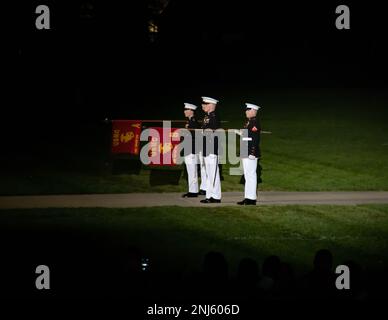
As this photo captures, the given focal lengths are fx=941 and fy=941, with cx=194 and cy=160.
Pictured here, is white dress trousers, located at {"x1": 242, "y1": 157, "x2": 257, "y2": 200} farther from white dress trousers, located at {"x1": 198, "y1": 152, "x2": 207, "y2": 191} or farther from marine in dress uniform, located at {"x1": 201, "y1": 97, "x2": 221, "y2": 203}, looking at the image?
white dress trousers, located at {"x1": 198, "y1": 152, "x2": 207, "y2": 191}

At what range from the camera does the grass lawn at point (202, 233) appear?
14.8 m

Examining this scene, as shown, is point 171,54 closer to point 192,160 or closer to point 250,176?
point 192,160

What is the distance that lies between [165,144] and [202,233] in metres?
6.19

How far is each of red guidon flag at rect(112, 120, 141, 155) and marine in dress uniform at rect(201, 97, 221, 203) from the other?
427 centimetres

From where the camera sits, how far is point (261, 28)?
49.2 m

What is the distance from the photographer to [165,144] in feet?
73.7

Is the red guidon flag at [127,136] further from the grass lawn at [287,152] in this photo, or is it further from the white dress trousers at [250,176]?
the white dress trousers at [250,176]

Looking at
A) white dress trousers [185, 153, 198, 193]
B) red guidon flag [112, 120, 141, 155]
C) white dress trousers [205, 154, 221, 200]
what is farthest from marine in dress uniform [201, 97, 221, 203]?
red guidon flag [112, 120, 141, 155]

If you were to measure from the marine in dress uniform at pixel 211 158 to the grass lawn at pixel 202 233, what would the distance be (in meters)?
0.78

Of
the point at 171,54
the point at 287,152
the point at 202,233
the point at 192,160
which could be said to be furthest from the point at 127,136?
the point at 171,54

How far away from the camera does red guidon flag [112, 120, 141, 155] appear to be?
2384 centimetres

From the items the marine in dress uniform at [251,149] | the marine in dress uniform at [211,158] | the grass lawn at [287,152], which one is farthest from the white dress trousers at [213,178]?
the grass lawn at [287,152]
